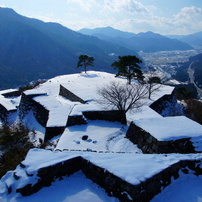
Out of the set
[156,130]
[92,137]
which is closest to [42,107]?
[92,137]

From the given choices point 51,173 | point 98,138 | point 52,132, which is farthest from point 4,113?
point 51,173

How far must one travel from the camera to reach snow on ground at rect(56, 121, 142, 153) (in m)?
7.95

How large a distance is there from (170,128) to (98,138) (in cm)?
348

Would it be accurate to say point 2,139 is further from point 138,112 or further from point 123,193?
point 123,193

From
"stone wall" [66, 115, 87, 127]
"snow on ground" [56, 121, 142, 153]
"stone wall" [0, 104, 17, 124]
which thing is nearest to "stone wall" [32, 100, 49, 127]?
"stone wall" [0, 104, 17, 124]

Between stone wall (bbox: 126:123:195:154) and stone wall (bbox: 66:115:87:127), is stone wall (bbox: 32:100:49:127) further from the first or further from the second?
Answer: stone wall (bbox: 126:123:195:154)

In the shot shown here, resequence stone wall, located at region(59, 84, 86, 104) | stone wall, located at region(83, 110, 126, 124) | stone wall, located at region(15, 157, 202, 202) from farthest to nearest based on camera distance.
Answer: stone wall, located at region(59, 84, 86, 104)
stone wall, located at region(83, 110, 126, 124)
stone wall, located at region(15, 157, 202, 202)

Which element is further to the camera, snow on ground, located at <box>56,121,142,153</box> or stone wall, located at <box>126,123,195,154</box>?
snow on ground, located at <box>56,121,142,153</box>

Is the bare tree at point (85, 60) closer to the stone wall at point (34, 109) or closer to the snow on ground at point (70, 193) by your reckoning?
the stone wall at point (34, 109)

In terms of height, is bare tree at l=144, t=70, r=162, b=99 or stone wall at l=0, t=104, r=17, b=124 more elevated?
bare tree at l=144, t=70, r=162, b=99

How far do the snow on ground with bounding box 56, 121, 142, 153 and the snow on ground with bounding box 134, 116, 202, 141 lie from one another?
1.16m

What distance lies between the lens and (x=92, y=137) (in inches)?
348

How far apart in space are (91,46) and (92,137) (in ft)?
618

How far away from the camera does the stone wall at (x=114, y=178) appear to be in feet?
11.5
